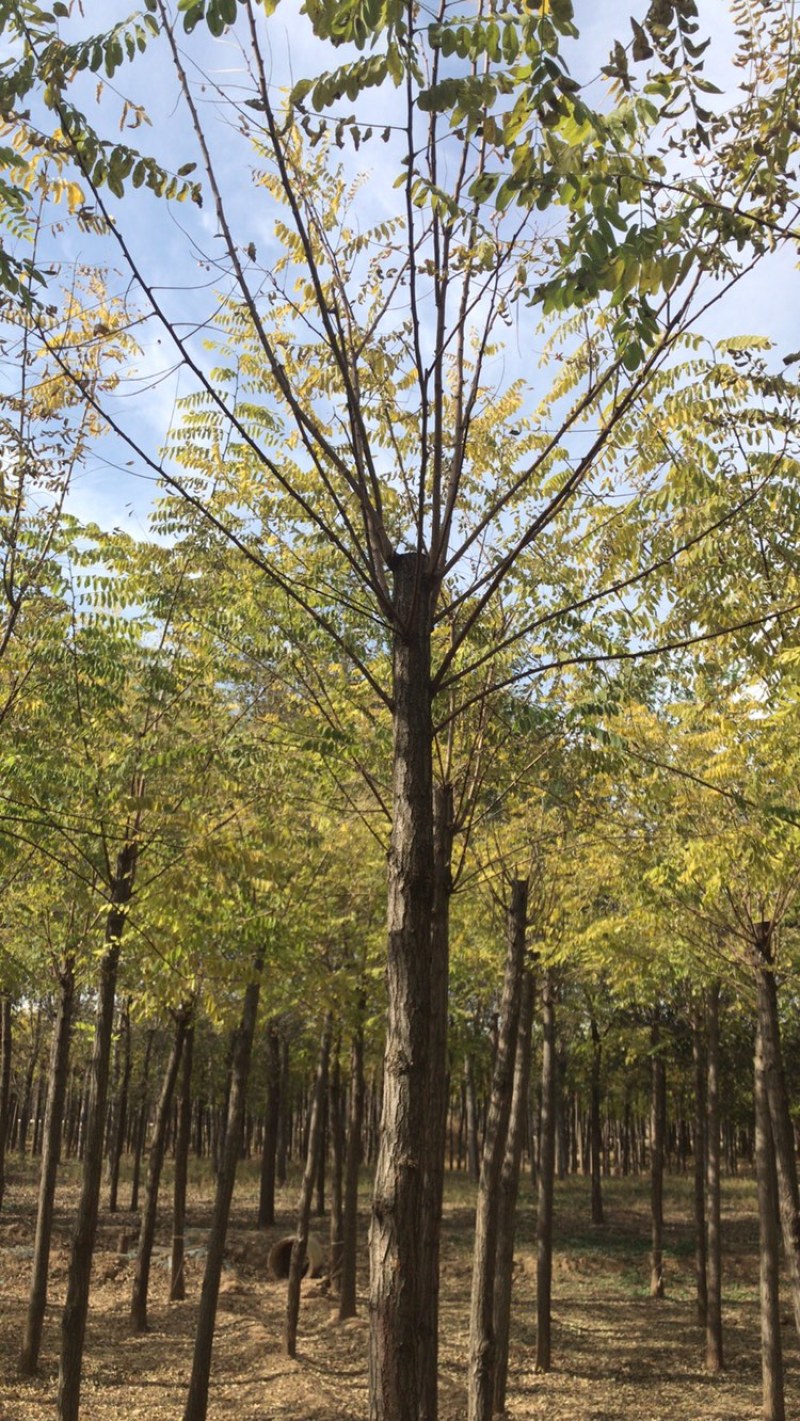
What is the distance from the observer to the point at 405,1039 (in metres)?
2.87

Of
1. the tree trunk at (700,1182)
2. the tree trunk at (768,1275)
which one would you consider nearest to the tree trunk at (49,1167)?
the tree trunk at (768,1275)

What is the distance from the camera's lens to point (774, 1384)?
35.6ft

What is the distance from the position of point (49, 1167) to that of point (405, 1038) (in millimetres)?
11594

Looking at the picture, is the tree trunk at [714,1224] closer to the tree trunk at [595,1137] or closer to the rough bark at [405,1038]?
the tree trunk at [595,1137]

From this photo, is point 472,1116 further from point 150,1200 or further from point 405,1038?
point 405,1038

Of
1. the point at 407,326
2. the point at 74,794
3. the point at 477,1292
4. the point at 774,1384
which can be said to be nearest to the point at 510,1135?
the point at 477,1292

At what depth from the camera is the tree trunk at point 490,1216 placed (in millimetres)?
8523

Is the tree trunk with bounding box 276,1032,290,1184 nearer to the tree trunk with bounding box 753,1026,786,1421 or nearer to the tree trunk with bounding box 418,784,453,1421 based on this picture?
the tree trunk with bounding box 753,1026,786,1421

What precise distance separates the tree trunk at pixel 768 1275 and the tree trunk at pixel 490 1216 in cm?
317

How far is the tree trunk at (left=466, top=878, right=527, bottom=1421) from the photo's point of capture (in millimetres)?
8523

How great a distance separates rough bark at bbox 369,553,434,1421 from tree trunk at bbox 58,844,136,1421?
19.4 feet

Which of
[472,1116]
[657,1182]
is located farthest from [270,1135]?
[472,1116]

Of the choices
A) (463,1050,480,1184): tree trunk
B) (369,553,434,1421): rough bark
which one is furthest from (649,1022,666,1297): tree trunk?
(369,553,434,1421): rough bark

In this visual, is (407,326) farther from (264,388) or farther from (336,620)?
(336,620)
